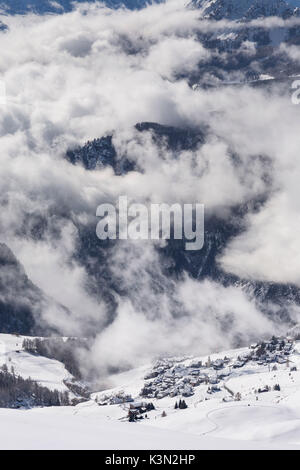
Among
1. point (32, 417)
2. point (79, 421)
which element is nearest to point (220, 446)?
point (79, 421)
